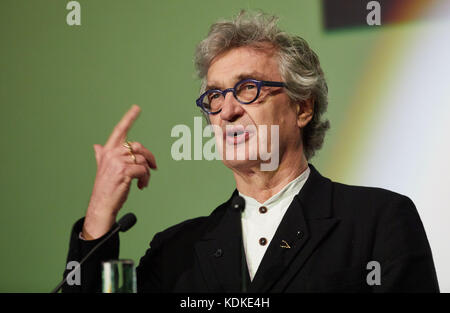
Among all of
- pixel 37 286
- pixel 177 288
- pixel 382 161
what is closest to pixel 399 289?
pixel 177 288

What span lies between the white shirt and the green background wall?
637mm

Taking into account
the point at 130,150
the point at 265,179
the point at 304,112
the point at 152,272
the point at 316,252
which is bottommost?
the point at 152,272

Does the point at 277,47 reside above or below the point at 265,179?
above

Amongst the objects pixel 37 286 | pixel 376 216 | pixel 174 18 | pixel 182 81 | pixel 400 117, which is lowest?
pixel 37 286

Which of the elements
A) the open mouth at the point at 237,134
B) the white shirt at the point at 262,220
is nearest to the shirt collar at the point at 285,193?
the white shirt at the point at 262,220

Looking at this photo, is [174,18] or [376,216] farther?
[174,18]

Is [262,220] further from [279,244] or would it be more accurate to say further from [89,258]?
[89,258]

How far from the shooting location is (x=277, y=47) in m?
2.48

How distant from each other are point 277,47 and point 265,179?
50cm

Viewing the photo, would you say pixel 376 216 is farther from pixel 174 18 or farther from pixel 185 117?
pixel 174 18

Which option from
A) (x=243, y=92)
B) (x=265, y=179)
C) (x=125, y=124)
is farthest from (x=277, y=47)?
(x=125, y=124)

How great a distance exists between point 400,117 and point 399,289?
1.05 m
